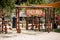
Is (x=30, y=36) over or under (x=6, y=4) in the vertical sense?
under

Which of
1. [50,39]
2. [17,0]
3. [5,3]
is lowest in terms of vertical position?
[17,0]

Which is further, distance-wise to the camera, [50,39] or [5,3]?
[5,3]

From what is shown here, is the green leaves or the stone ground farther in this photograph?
the green leaves

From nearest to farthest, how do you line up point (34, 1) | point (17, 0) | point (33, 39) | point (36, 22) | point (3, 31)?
point (33, 39), point (3, 31), point (36, 22), point (34, 1), point (17, 0)

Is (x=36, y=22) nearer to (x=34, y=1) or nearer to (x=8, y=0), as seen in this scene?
(x=8, y=0)

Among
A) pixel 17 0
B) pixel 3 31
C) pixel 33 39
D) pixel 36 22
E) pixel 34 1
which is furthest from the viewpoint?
pixel 17 0

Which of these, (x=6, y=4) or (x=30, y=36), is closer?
(x=30, y=36)

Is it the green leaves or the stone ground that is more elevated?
the green leaves

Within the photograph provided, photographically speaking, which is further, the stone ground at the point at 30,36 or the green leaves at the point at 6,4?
the green leaves at the point at 6,4

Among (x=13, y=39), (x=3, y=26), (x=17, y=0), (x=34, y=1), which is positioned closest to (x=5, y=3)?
(x=3, y=26)

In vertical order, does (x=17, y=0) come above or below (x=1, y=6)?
below

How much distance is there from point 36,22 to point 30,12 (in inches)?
88.9

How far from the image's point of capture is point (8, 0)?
23078 millimetres

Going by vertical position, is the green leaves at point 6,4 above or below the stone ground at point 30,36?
above
